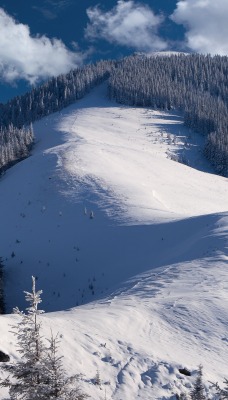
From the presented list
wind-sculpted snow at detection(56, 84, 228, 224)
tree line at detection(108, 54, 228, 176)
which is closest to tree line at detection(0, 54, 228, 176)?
tree line at detection(108, 54, 228, 176)

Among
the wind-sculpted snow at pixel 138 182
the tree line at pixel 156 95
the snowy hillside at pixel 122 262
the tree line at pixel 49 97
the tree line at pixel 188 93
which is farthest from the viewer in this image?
the tree line at pixel 49 97

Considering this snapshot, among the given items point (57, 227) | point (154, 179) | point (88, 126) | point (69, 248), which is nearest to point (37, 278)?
point (69, 248)

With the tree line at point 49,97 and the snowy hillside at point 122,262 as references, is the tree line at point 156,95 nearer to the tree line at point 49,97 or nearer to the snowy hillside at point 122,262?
the tree line at point 49,97

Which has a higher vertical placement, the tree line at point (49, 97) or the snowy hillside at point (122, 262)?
the tree line at point (49, 97)

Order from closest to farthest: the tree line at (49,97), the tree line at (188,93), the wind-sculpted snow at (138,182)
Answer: the wind-sculpted snow at (138,182)
the tree line at (188,93)
the tree line at (49,97)

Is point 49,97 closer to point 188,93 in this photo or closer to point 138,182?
point 188,93

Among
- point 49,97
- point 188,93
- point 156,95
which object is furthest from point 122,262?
point 49,97

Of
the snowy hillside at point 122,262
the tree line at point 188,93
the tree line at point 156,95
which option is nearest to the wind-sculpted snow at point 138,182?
the snowy hillside at point 122,262

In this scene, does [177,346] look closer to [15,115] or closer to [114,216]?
[114,216]

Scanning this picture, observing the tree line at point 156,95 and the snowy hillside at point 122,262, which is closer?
the snowy hillside at point 122,262
